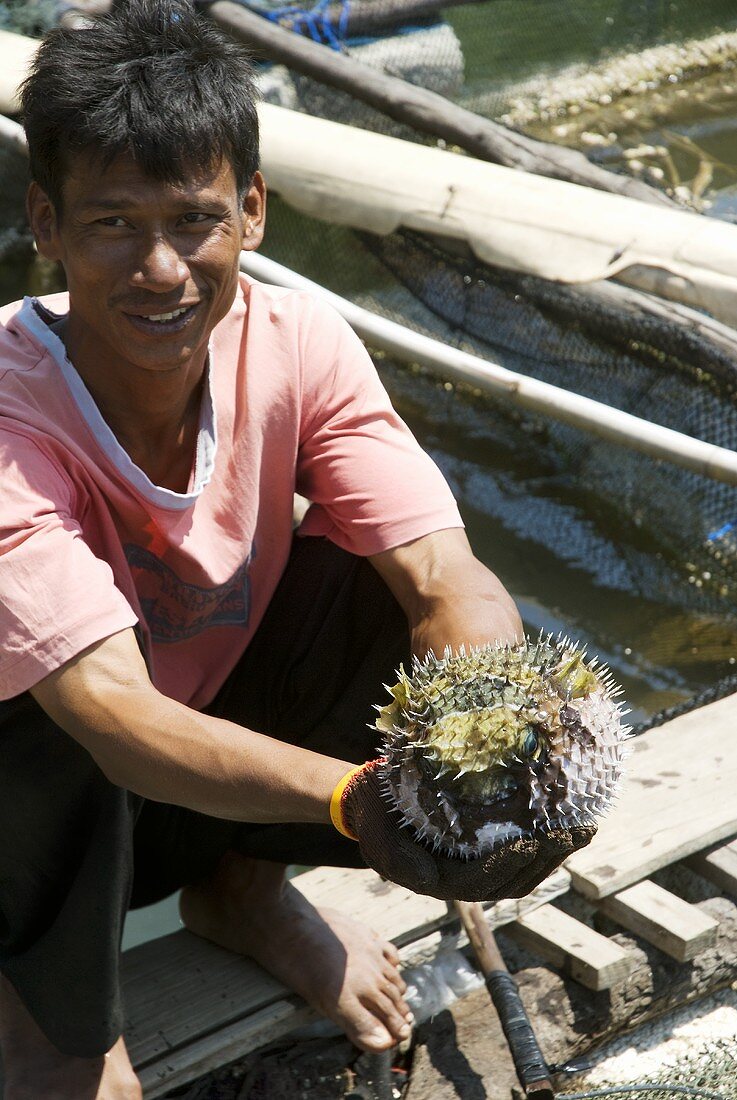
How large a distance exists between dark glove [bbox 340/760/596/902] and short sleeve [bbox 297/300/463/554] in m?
0.60

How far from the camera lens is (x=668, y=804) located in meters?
2.40

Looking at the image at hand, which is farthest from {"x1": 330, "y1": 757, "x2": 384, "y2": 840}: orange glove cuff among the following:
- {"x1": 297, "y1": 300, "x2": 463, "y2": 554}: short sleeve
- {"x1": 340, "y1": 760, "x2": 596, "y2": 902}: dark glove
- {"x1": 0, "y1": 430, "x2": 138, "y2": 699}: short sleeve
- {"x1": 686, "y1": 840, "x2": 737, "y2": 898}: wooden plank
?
{"x1": 686, "y1": 840, "x2": 737, "y2": 898}: wooden plank

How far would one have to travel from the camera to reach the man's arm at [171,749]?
4.87ft

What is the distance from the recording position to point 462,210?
143 inches

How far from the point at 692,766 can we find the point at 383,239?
7.75 feet

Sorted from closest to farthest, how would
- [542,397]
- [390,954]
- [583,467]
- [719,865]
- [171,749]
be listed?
[171,749] < [390,954] < [719,865] < [542,397] < [583,467]

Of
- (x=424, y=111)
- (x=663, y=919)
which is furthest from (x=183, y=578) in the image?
(x=424, y=111)

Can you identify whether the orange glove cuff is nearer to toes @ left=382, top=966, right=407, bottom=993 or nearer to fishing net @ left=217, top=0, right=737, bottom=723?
toes @ left=382, top=966, right=407, bottom=993

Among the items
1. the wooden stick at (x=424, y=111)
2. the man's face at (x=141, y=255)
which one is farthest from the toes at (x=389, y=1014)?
the wooden stick at (x=424, y=111)

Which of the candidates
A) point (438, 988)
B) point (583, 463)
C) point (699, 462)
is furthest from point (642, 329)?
point (438, 988)

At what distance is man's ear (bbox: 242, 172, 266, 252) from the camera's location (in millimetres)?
1883

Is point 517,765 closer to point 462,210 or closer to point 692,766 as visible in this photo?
point 692,766

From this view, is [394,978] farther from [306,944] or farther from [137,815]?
[137,815]

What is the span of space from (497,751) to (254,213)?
0.96 metres
